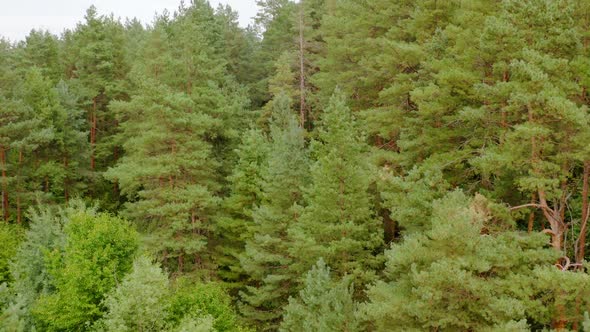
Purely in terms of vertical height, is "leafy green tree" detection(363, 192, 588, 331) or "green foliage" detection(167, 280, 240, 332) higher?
"leafy green tree" detection(363, 192, 588, 331)

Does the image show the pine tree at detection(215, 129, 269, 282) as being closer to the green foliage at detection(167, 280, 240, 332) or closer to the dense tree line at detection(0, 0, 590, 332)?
the dense tree line at detection(0, 0, 590, 332)

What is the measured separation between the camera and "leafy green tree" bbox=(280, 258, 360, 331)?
16062 millimetres

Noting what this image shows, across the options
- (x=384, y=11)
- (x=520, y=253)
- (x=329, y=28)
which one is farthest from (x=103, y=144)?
(x=520, y=253)

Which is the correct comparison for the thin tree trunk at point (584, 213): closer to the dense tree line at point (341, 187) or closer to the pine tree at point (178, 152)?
the dense tree line at point (341, 187)

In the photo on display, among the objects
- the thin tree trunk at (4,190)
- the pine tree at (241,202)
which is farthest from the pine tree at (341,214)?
the thin tree trunk at (4,190)

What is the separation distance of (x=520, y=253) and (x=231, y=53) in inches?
1391

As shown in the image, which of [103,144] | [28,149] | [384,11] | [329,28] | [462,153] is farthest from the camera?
[103,144]

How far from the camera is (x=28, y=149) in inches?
1176

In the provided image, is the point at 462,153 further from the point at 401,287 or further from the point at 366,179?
the point at 401,287

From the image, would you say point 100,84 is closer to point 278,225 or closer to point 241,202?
point 241,202

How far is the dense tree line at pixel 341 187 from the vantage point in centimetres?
1300

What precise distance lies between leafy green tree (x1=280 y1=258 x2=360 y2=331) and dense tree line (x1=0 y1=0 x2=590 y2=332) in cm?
9

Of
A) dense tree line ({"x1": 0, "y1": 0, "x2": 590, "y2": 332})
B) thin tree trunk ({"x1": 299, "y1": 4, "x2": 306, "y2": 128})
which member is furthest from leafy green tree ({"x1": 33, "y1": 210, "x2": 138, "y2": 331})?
thin tree trunk ({"x1": 299, "y1": 4, "x2": 306, "y2": 128})

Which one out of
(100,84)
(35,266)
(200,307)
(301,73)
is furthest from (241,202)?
(100,84)
